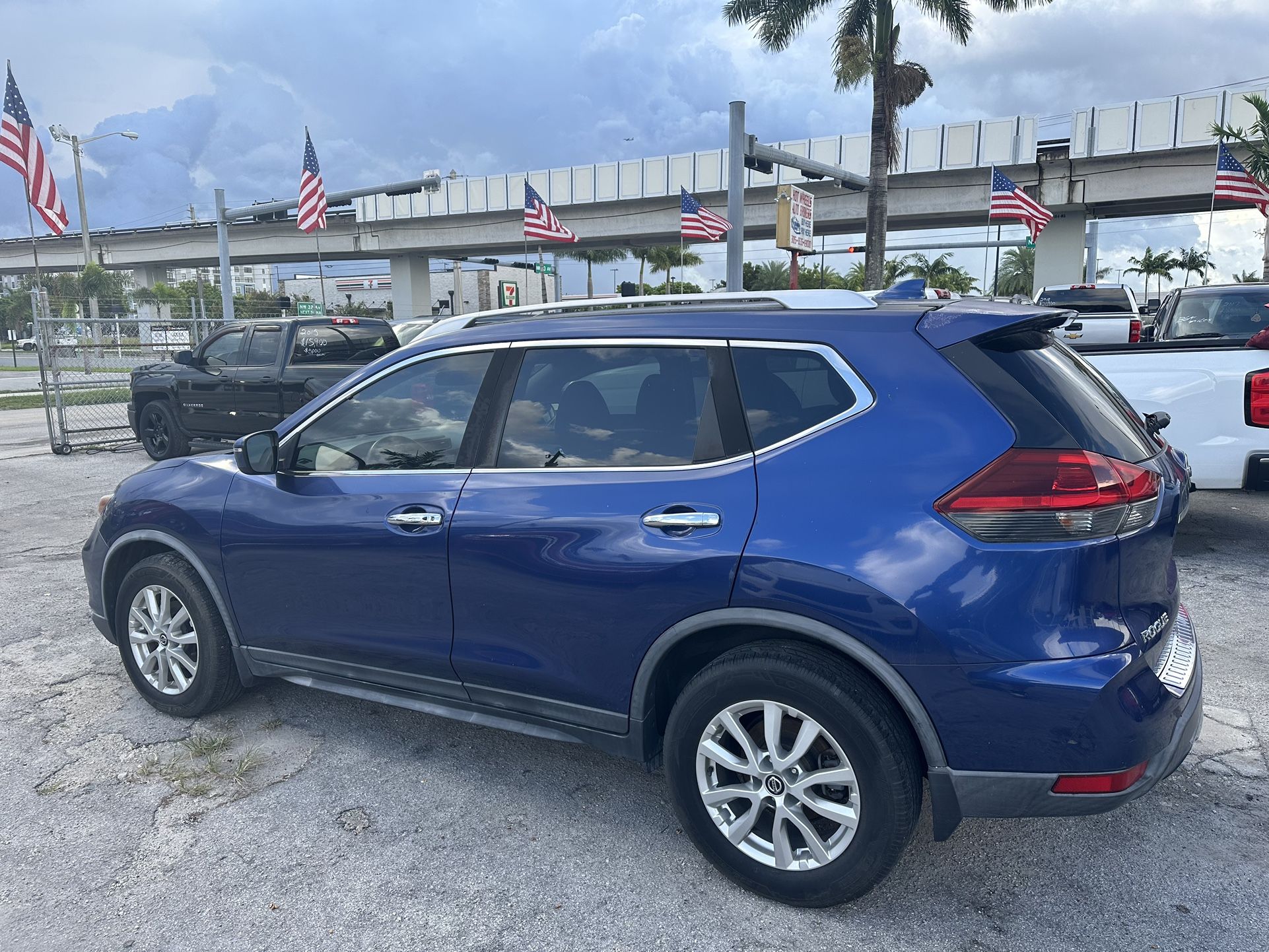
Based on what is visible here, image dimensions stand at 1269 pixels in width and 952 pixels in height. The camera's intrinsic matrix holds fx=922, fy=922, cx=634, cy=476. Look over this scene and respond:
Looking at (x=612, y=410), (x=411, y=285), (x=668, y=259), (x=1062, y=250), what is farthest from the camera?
(x=668, y=259)

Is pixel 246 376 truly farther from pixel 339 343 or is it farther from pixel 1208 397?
pixel 1208 397

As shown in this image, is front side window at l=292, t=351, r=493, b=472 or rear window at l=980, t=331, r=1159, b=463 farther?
front side window at l=292, t=351, r=493, b=472

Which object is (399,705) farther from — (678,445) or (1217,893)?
(1217,893)

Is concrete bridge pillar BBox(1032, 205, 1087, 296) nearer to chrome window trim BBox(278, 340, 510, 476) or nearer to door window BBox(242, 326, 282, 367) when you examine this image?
door window BBox(242, 326, 282, 367)

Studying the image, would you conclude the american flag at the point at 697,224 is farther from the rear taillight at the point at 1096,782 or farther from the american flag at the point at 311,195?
the rear taillight at the point at 1096,782

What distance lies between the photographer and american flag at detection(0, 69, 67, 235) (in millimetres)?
20828

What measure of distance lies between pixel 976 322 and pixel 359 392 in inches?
89.4

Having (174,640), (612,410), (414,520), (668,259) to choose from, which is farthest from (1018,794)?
(668,259)

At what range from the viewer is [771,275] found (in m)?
73.3

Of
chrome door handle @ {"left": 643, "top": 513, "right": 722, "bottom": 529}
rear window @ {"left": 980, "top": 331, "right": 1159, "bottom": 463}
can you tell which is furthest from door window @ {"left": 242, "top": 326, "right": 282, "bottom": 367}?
rear window @ {"left": 980, "top": 331, "right": 1159, "bottom": 463}

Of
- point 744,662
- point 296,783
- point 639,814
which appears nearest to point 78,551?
point 296,783

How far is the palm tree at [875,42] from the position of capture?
72.2ft

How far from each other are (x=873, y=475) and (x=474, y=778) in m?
2.04

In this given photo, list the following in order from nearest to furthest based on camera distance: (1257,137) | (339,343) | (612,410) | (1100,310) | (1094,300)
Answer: (612,410)
(339,343)
(1100,310)
(1094,300)
(1257,137)
